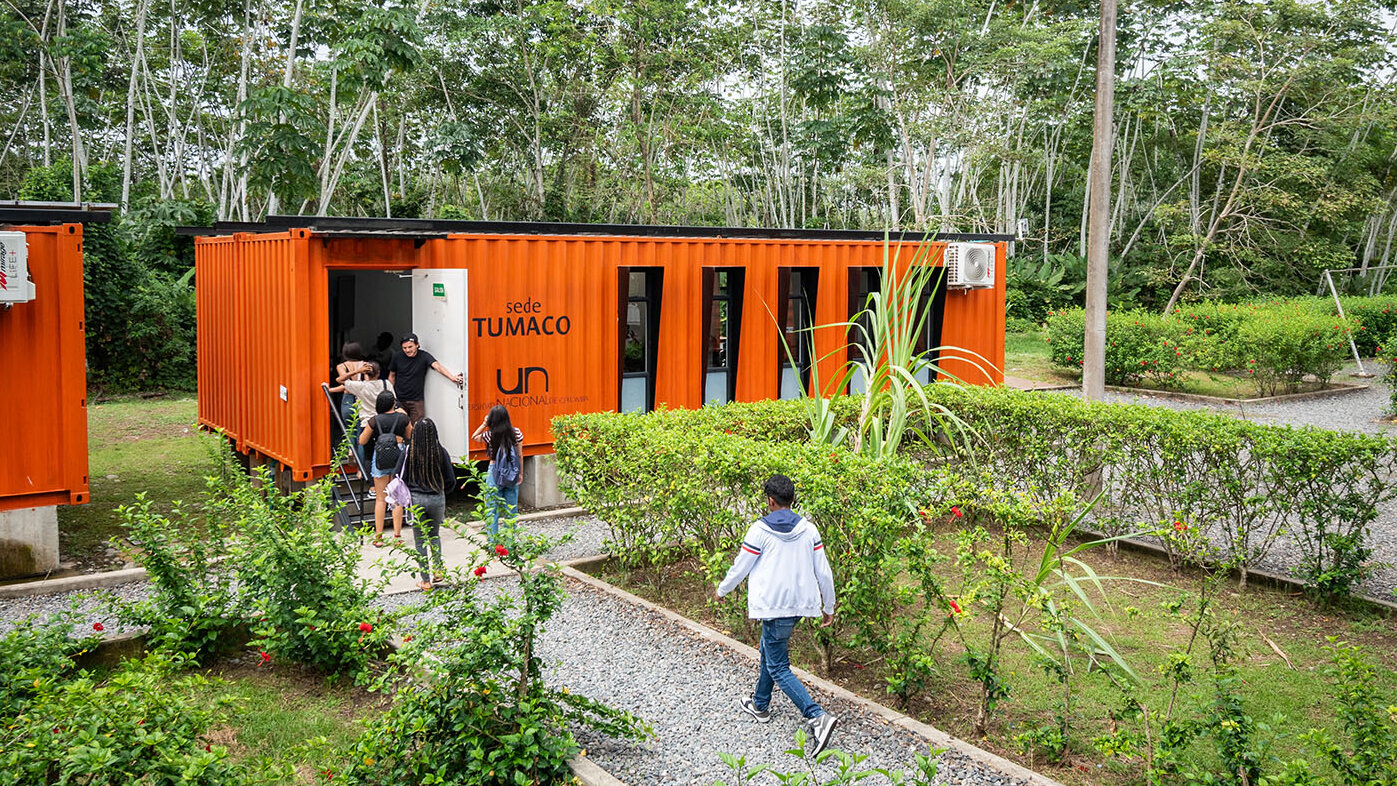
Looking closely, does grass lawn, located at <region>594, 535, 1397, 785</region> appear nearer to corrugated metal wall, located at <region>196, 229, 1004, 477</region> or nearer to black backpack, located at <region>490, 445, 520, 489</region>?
black backpack, located at <region>490, 445, 520, 489</region>

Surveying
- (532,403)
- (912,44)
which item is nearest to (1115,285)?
(912,44)

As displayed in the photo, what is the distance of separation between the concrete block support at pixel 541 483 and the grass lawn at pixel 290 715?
462 cm

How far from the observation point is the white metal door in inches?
380

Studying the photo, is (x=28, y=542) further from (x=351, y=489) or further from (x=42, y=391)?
(x=351, y=489)

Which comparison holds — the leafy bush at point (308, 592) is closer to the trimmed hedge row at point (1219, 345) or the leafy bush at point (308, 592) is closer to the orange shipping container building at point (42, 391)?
the orange shipping container building at point (42, 391)

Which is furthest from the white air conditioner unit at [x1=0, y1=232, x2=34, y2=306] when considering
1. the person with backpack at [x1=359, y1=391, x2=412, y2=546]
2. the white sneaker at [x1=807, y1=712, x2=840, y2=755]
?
the white sneaker at [x1=807, y1=712, x2=840, y2=755]

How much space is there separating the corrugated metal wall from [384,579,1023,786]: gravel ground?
148 inches

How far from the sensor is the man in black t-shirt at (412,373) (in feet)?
32.3

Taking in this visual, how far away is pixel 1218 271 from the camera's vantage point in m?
30.3

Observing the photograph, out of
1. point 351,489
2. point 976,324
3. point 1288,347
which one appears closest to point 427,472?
point 351,489

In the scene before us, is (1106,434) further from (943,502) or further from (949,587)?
(943,502)

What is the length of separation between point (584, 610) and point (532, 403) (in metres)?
3.77

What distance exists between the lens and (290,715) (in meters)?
5.32

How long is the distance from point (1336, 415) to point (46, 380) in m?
17.5
